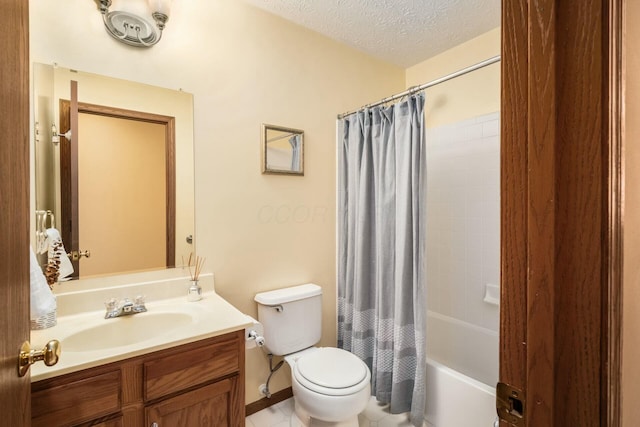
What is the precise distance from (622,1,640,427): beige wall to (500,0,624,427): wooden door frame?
4 cm

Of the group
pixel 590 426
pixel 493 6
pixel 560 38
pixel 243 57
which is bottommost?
pixel 590 426

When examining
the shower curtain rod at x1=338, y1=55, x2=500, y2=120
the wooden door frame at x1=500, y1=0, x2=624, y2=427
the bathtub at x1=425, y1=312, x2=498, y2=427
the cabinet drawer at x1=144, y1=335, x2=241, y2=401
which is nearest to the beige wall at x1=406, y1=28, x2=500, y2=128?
the shower curtain rod at x1=338, y1=55, x2=500, y2=120

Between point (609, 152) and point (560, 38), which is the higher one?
point (560, 38)

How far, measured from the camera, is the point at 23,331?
685mm

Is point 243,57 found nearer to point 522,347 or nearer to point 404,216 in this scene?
point 404,216

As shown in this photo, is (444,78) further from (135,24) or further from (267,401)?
(267,401)

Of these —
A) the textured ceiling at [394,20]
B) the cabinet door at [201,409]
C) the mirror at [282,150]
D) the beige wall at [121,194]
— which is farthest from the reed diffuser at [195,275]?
the textured ceiling at [394,20]

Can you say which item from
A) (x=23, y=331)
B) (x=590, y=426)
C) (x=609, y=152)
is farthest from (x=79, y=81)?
(x=590, y=426)

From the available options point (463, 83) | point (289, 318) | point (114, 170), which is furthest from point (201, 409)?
point (463, 83)

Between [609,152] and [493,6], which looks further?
[493,6]

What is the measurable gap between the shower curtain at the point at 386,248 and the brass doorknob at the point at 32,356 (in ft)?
4.92

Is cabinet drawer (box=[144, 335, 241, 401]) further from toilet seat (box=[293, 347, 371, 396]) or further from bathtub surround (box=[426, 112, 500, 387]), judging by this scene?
bathtub surround (box=[426, 112, 500, 387])

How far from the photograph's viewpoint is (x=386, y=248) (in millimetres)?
1878

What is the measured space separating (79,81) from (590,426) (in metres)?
1.98
